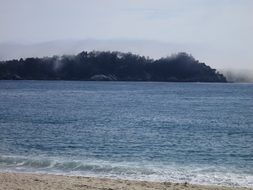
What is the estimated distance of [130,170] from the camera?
77.2ft

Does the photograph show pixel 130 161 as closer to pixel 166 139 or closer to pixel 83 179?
pixel 83 179

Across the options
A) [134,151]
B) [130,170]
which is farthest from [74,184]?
[134,151]

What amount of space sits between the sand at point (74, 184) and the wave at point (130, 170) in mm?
2315

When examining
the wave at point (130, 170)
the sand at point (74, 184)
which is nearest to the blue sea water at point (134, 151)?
the wave at point (130, 170)

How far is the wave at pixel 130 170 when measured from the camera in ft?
70.2

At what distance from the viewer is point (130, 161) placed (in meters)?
26.6

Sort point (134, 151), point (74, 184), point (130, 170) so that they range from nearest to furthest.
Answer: point (74, 184) → point (130, 170) → point (134, 151)

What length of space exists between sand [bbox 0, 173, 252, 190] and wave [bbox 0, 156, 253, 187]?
2.32 meters

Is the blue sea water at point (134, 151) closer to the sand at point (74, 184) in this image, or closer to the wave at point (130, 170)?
the wave at point (130, 170)

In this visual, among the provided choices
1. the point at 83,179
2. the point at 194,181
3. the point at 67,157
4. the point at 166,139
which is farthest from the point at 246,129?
the point at 83,179

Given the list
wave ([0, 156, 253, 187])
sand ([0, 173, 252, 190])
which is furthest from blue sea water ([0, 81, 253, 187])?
sand ([0, 173, 252, 190])

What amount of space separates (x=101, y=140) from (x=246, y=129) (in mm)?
17269

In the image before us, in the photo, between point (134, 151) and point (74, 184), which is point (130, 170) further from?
point (134, 151)

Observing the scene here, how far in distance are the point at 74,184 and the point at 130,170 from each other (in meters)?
5.93
